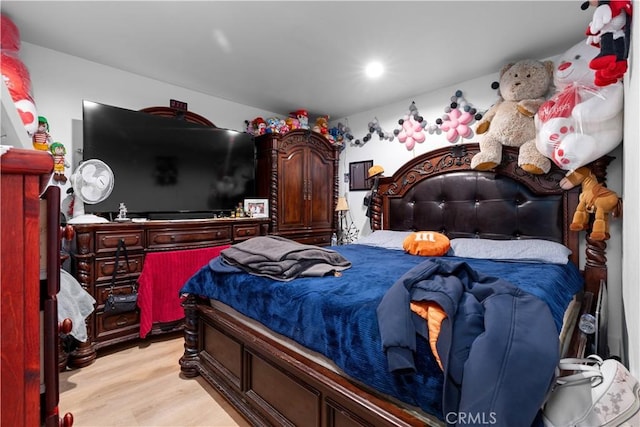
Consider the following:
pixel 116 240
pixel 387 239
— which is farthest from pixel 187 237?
pixel 387 239

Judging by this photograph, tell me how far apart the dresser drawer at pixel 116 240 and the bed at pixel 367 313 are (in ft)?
2.82

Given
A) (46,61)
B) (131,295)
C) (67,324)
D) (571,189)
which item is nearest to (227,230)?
(131,295)

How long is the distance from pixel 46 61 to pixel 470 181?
12.7 feet

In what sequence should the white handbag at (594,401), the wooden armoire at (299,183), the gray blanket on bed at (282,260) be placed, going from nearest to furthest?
1. the white handbag at (594,401)
2. the gray blanket on bed at (282,260)
3. the wooden armoire at (299,183)

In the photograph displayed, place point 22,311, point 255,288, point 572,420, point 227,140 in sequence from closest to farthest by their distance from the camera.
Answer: point 22,311, point 572,420, point 255,288, point 227,140

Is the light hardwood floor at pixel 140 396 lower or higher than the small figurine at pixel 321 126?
lower

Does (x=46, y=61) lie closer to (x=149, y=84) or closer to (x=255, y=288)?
(x=149, y=84)

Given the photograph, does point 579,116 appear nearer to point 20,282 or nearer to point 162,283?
point 20,282

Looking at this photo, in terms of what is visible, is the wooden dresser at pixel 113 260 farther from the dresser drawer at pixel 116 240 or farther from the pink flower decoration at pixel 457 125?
the pink flower decoration at pixel 457 125

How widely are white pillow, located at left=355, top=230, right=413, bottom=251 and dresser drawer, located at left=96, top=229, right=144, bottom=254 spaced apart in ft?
6.76

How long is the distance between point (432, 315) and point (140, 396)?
1935 millimetres

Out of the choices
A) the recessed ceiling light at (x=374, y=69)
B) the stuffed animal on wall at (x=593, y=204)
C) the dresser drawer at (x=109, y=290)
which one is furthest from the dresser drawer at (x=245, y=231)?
the stuffed animal on wall at (x=593, y=204)

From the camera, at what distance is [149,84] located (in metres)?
3.02

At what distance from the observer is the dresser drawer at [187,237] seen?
263 cm
